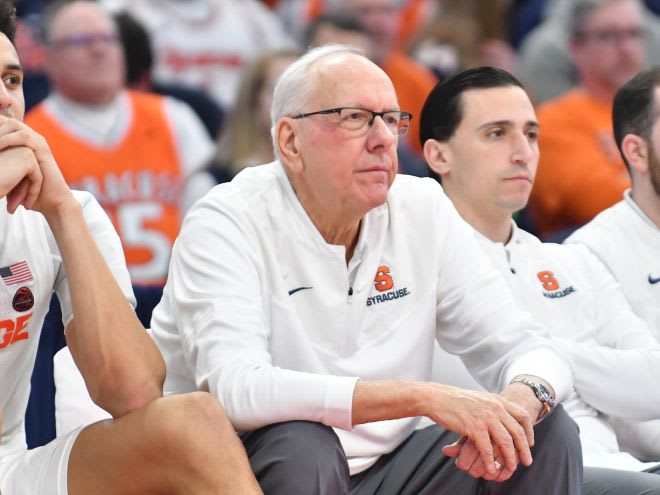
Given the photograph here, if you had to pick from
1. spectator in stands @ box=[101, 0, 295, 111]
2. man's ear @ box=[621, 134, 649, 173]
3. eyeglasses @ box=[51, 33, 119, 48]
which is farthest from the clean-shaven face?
spectator in stands @ box=[101, 0, 295, 111]

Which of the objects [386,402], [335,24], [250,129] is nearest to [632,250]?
[386,402]

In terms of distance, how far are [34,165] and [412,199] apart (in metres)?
1.07

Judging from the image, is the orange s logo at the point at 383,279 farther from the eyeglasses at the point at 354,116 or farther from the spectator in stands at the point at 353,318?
the eyeglasses at the point at 354,116

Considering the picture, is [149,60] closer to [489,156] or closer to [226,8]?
[226,8]

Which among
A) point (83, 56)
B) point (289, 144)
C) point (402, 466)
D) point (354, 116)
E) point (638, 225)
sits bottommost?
point (402, 466)

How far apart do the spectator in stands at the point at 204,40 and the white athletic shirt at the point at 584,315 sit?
11.0ft

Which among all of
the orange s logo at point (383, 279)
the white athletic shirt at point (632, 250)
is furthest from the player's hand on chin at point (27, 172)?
the white athletic shirt at point (632, 250)

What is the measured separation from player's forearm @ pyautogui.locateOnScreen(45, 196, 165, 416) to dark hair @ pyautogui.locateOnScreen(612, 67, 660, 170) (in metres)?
2.07

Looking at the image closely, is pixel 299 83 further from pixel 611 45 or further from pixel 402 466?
pixel 611 45

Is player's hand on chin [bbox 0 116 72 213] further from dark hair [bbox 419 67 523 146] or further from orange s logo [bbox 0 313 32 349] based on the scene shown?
dark hair [bbox 419 67 523 146]

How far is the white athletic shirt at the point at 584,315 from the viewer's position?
3918 millimetres

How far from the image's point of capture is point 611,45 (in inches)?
263

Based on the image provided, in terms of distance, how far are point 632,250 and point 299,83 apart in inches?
53.5

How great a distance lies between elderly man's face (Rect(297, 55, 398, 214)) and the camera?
3.53 meters
